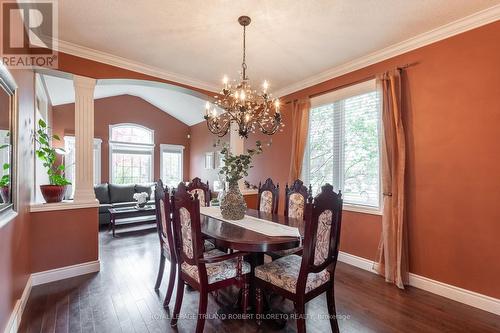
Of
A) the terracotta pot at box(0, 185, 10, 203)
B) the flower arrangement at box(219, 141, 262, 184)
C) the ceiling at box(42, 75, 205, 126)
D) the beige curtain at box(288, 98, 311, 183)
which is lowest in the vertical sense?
the terracotta pot at box(0, 185, 10, 203)

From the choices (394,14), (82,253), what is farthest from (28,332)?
(394,14)

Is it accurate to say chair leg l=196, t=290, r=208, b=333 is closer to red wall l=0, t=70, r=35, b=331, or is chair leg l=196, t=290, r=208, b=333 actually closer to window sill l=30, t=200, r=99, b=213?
red wall l=0, t=70, r=35, b=331

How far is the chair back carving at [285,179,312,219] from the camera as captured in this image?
110 inches

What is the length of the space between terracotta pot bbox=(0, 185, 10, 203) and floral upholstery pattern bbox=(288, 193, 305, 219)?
251cm

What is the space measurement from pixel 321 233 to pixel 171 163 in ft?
23.1

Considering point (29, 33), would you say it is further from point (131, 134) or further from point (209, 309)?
point (131, 134)

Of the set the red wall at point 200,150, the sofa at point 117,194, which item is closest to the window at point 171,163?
the red wall at point 200,150

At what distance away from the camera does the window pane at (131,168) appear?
7.06 metres

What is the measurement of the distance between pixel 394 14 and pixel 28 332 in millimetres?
4104

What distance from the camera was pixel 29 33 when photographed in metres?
2.51

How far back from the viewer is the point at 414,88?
109 inches

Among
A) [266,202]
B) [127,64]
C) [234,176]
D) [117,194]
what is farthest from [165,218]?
[117,194]

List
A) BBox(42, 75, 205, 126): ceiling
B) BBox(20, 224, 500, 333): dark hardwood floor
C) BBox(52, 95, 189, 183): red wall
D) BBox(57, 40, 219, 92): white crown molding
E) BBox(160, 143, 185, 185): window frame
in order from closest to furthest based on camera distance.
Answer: BBox(20, 224, 500, 333): dark hardwood floor, BBox(57, 40, 219, 92): white crown molding, BBox(42, 75, 205, 126): ceiling, BBox(52, 95, 189, 183): red wall, BBox(160, 143, 185, 185): window frame

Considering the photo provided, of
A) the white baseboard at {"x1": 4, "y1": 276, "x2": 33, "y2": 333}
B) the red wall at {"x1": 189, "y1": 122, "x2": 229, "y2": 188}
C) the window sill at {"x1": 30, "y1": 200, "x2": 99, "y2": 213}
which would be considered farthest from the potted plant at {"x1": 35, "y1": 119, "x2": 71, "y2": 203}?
the red wall at {"x1": 189, "y1": 122, "x2": 229, "y2": 188}
